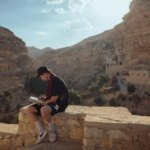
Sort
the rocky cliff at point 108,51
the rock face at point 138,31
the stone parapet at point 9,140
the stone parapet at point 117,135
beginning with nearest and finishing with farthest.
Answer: the stone parapet at point 117,135
the stone parapet at point 9,140
the rock face at point 138,31
the rocky cliff at point 108,51

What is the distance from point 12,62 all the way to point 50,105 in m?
27.5

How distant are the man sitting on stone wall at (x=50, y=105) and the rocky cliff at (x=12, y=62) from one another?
2248 centimetres

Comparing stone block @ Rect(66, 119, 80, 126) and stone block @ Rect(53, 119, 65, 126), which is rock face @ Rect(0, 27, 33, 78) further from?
stone block @ Rect(66, 119, 80, 126)

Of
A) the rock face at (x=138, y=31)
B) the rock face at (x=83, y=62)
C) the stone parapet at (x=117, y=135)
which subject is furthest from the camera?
the rock face at (x=83, y=62)

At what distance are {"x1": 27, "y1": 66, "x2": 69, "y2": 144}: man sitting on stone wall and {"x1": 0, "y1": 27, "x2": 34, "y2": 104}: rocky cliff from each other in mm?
22476

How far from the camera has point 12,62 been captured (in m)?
27.1

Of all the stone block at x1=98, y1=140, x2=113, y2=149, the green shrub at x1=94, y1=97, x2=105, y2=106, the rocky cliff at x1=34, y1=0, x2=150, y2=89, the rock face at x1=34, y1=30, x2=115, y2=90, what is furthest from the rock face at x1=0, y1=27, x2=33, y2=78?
the stone block at x1=98, y1=140, x2=113, y2=149

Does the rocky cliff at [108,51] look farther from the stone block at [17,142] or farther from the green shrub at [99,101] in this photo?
the stone block at [17,142]

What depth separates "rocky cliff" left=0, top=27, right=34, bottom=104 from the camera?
24625mm

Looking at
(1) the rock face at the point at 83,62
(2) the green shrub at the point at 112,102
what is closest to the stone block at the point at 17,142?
(2) the green shrub at the point at 112,102

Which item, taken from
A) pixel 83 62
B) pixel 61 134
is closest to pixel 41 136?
pixel 61 134

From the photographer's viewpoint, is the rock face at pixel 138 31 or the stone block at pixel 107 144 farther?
the rock face at pixel 138 31

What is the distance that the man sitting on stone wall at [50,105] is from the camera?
2.63 metres

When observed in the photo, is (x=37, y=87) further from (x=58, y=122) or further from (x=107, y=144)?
(x=107, y=144)
